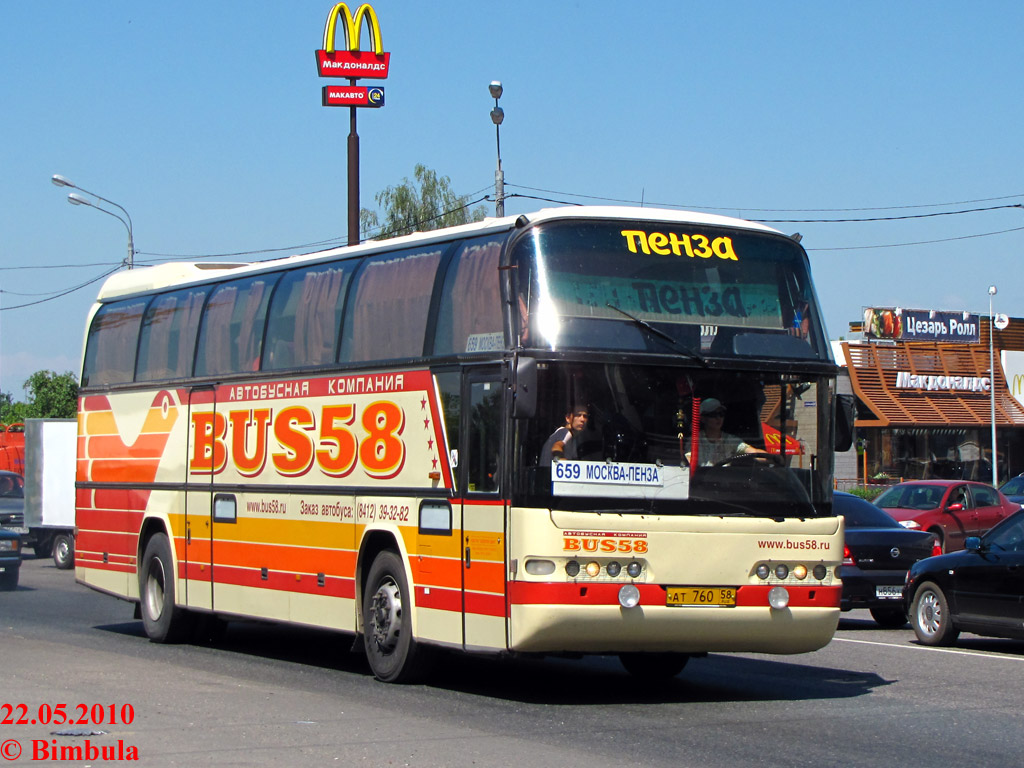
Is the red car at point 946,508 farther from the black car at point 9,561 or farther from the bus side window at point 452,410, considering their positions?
the bus side window at point 452,410

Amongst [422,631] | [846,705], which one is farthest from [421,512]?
[846,705]

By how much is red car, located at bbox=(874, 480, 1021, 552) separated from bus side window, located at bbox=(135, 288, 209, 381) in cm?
1403

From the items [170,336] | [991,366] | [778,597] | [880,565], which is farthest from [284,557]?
[991,366]

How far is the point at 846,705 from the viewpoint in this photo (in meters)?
10.8

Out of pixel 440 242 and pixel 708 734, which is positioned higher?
pixel 440 242

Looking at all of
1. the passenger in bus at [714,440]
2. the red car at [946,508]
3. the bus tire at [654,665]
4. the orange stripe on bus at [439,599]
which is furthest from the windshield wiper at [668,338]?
the red car at [946,508]

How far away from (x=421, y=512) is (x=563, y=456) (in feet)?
5.95

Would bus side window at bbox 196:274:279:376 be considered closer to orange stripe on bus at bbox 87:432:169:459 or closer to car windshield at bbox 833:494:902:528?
orange stripe on bus at bbox 87:432:169:459

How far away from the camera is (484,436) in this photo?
36.0ft

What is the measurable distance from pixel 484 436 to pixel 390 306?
208 centimetres

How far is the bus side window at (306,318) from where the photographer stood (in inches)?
529

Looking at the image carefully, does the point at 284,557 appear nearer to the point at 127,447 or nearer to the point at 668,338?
the point at 127,447

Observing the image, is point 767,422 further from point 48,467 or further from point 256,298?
point 48,467

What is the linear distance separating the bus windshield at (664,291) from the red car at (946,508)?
14992 mm
